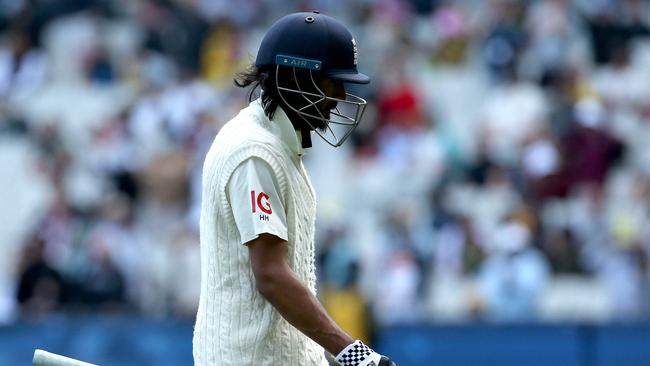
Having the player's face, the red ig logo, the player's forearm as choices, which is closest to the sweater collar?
the player's face

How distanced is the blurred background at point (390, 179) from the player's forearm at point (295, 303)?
6.50m

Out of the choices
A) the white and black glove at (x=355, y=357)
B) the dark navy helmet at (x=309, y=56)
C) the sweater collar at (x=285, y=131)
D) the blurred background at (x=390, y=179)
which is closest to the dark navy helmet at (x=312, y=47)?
the dark navy helmet at (x=309, y=56)

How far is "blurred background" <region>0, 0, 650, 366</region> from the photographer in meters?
11.4

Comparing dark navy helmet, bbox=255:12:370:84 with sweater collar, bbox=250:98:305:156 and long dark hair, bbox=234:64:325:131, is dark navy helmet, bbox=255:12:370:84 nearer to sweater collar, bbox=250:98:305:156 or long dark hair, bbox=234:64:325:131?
Result: long dark hair, bbox=234:64:325:131

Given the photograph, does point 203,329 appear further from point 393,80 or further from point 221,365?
point 393,80

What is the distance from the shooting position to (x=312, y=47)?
450cm

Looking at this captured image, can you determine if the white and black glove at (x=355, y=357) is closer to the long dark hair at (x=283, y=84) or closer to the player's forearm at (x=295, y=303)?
the player's forearm at (x=295, y=303)

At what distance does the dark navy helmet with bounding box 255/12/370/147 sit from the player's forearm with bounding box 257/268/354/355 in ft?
1.59

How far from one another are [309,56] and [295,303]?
2.65 feet

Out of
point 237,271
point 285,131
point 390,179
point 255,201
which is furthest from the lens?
point 390,179

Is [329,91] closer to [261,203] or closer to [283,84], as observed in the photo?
[283,84]

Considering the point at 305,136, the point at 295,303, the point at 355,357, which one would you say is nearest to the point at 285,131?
the point at 305,136

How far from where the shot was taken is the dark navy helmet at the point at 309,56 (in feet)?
14.8

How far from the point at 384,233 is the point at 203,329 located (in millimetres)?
8161
